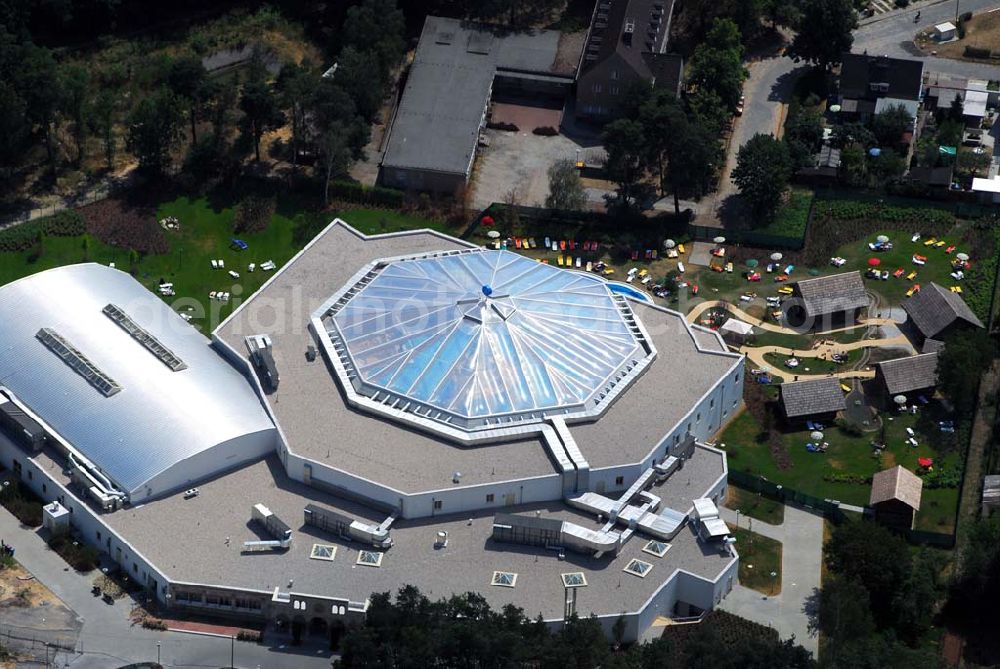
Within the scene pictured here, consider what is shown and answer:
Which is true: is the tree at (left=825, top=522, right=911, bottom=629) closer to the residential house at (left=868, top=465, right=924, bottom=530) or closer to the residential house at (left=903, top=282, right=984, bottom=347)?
the residential house at (left=868, top=465, right=924, bottom=530)

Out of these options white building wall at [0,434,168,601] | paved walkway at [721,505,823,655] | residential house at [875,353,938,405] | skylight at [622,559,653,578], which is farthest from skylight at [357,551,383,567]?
residential house at [875,353,938,405]

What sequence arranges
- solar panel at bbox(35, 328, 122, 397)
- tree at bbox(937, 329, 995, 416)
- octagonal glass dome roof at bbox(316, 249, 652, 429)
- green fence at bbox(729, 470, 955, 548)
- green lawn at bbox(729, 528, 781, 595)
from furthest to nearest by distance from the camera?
tree at bbox(937, 329, 995, 416)
octagonal glass dome roof at bbox(316, 249, 652, 429)
solar panel at bbox(35, 328, 122, 397)
green fence at bbox(729, 470, 955, 548)
green lawn at bbox(729, 528, 781, 595)

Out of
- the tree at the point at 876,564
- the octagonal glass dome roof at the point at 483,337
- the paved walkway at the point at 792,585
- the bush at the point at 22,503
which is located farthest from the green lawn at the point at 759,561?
the bush at the point at 22,503

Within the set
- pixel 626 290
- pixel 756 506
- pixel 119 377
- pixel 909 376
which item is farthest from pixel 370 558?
pixel 909 376

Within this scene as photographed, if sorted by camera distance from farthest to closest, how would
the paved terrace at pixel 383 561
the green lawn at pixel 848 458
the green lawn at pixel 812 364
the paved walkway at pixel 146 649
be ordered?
the green lawn at pixel 812 364 → the green lawn at pixel 848 458 → the paved terrace at pixel 383 561 → the paved walkway at pixel 146 649

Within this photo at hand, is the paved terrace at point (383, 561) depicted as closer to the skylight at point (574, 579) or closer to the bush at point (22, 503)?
the skylight at point (574, 579)

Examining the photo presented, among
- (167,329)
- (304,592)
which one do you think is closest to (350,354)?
(167,329)
